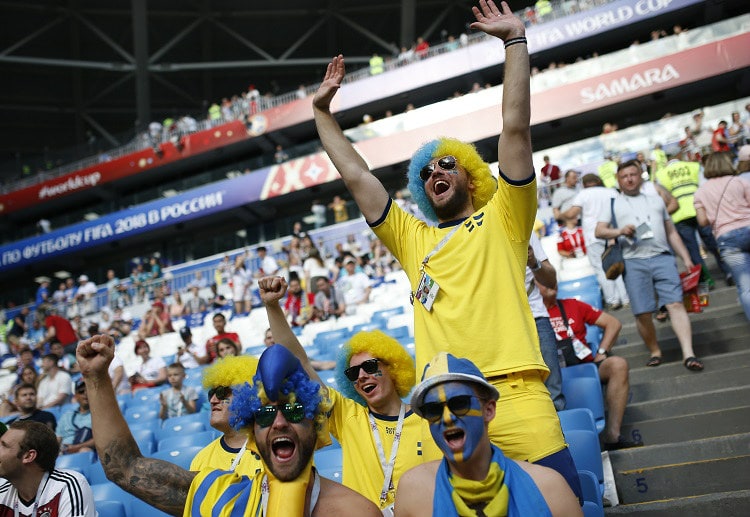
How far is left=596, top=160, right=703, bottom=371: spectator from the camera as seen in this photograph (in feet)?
16.9

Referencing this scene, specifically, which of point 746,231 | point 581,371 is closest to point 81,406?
point 581,371

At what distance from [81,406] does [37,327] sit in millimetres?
10143

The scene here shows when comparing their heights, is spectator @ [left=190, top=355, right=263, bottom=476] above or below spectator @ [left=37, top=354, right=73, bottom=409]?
below

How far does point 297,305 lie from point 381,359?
23.5 ft

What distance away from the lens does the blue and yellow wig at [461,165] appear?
2785 millimetres

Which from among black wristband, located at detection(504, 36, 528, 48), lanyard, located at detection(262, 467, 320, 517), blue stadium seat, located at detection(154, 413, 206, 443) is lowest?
lanyard, located at detection(262, 467, 320, 517)

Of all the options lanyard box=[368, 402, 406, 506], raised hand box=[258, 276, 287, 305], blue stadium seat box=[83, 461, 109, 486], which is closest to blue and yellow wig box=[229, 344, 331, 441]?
raised hand box=[258, 276, 287, 305]

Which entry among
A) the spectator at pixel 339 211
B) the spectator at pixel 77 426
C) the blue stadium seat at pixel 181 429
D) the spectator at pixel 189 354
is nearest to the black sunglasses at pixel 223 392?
the blue stadium seat at pixel 181 429

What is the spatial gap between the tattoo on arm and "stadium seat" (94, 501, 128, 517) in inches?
81.8

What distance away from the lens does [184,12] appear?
29.4 meters

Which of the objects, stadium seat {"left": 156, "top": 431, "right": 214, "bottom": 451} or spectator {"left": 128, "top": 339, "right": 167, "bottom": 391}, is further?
spectator {"left": 128, "top": 339, "right": 167, "bottom": 391}

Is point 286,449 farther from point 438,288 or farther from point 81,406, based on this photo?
point 81,406

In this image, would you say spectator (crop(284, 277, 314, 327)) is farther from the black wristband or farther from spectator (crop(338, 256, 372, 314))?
the black wristband

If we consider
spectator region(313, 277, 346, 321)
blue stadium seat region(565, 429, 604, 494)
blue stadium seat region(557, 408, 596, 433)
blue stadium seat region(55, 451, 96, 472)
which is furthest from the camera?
spectator region(313, 277, 346, 321)
